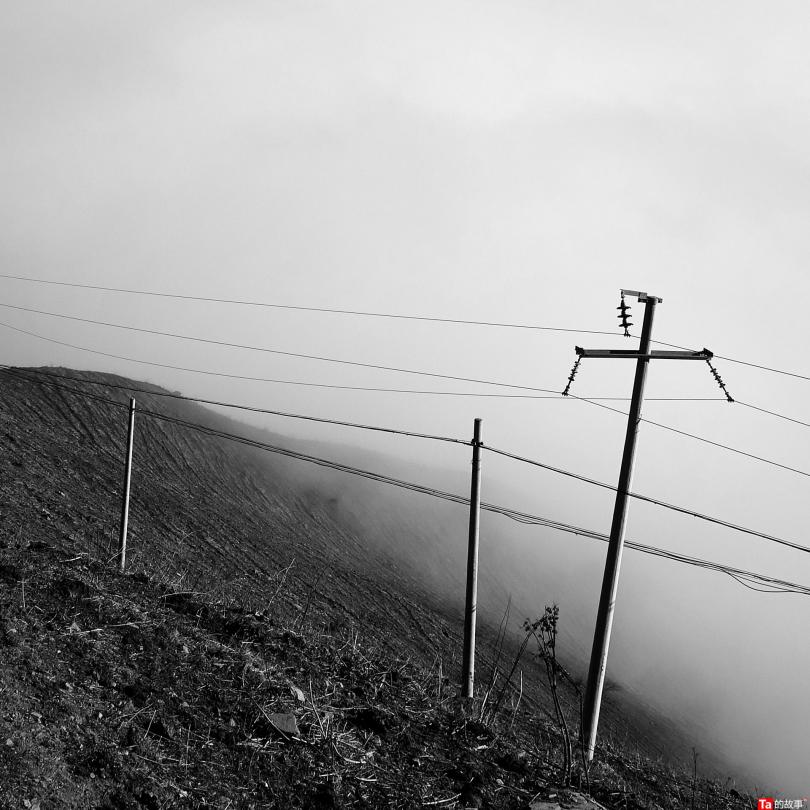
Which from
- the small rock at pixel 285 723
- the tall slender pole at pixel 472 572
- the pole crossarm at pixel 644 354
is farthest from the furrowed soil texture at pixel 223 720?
the pole crossarm at pixel 644 354

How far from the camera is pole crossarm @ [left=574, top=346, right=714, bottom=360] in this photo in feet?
39.1

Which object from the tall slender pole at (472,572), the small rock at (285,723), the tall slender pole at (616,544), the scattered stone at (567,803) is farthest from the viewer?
the tall slender pole at (472,572)

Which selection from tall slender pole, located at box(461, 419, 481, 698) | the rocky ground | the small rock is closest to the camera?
the rocky ground

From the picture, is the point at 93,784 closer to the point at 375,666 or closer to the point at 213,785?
the point at 213,785

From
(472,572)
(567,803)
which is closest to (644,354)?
(472,572)

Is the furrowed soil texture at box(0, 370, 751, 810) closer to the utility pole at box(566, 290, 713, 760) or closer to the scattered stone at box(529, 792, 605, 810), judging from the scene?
the scattered stone at box(529, 792, 605, 810)

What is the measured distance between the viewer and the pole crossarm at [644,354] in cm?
1191

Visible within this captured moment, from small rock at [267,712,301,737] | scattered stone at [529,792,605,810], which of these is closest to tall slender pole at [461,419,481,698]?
scattered stone at [529,792,605,810]

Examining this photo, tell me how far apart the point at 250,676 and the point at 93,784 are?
8.54ft

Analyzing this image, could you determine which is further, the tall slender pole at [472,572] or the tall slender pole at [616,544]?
the tall slender pole at [472,572]

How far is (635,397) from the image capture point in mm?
11969

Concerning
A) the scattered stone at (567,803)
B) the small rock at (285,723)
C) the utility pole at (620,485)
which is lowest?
the scattered stone at (567,803)

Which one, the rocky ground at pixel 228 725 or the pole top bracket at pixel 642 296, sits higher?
the pole top bracket at pixel 642 296

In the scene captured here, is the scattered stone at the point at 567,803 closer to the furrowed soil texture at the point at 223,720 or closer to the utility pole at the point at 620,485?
the furrowed soil texture at the point at 223,720
